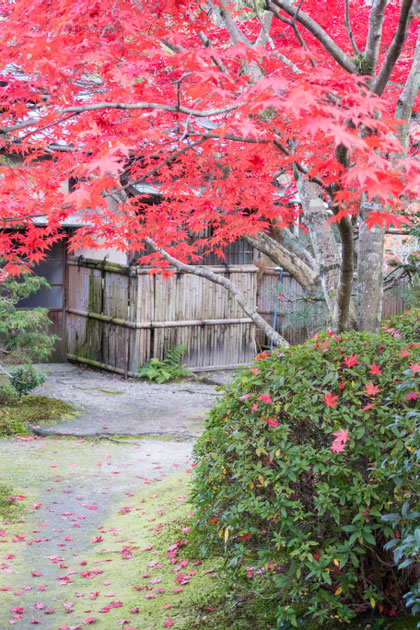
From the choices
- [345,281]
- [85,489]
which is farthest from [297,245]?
[345,281]

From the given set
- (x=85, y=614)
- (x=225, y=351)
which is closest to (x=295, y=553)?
(x=85, y=614)

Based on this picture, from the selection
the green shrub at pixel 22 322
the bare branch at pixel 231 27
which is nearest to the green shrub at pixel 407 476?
the bare branch at pixel 231 27

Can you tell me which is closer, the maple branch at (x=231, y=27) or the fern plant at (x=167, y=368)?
the maple branch at (x=231, y=27)

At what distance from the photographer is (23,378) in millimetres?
11031

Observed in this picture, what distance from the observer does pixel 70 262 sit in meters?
15.7

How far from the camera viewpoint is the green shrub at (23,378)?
11008mm

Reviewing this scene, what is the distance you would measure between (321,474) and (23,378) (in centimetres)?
813

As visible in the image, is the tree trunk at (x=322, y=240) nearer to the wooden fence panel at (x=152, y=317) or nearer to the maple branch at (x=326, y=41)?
the maple branch at (x=326, y=41)

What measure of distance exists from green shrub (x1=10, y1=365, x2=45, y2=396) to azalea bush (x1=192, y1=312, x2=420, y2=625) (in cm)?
751

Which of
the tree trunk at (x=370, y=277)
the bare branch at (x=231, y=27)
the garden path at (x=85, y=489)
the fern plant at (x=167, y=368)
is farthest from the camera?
the fern plant at (x=167, y=368)

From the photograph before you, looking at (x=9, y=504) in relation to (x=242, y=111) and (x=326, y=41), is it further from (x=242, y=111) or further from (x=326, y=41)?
(x=326, y=41)

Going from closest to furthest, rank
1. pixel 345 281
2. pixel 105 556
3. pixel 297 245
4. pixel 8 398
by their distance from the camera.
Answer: pixel 345 281, pixel 105 556, pixel 297 245, pixel 8 398

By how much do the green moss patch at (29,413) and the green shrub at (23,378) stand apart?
0.33 meters

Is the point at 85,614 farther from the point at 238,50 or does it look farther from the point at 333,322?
the point at 238,50
